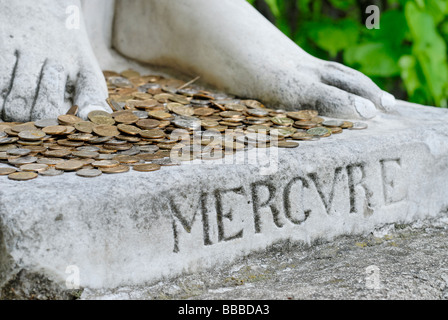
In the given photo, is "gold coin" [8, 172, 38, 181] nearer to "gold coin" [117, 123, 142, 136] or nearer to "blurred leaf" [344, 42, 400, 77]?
"gold coin" [117, 123, 142, 136]

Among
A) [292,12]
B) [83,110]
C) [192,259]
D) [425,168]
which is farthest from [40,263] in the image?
[292,12]

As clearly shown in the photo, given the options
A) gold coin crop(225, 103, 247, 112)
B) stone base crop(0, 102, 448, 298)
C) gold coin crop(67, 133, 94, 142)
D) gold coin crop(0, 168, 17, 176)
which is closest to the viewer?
stone base crop(0, 102, 448, 298)

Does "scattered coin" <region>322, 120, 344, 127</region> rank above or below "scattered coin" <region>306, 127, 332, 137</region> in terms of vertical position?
above

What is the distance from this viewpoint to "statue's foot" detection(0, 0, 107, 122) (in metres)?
1.83

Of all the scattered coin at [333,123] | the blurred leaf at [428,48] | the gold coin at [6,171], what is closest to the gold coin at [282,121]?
the scattered coin at [333,123]

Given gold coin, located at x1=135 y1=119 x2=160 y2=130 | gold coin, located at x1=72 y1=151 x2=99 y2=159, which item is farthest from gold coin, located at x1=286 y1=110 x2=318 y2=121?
gold coin, located at x1=72 y1=151 x2=99 y2=159

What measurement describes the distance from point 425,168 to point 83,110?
1065mm

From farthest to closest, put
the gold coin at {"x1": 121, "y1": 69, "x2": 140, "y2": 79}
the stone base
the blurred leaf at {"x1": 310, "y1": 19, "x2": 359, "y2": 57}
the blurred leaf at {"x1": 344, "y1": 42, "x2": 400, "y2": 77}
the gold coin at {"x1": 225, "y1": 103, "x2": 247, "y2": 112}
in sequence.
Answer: the blurred leaf at {"x1": 310, "y1": 19, "x2": 359, "y2": 57}
the blurred leaf at {"x1": 344, "y1": 42, "x2": 400, "y2": 77}
the gold coin at {"x1": 121, "y1": 69, "x2": 140, "y2": 79}
the gold coin at {"x1": 225, "y1": 103, "x2": 247, "y2": 112}
the stone base

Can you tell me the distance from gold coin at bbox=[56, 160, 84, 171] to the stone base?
0.03 m

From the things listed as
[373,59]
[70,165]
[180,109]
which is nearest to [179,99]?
[180,109]

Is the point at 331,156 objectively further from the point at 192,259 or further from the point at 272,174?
the point at 192,259

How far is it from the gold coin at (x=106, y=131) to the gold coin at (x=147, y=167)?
22cm

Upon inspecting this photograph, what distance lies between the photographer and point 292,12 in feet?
15.5

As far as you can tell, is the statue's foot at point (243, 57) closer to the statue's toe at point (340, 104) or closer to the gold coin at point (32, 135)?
the statue's toe at point (340, 104)
